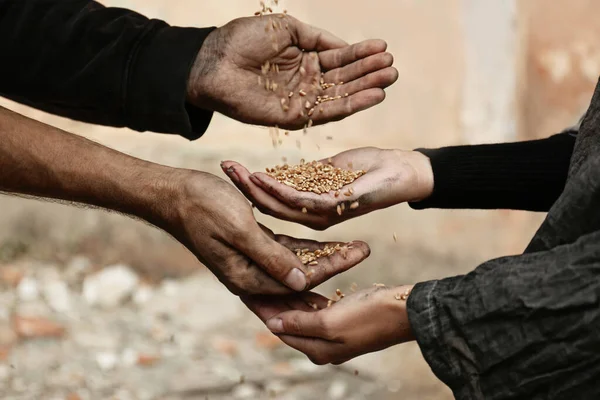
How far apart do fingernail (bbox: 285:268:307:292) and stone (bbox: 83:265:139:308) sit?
1.83 meters

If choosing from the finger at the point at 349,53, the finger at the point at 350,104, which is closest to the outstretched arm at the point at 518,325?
the finger at the point at 350,104

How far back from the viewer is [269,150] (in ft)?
11.3

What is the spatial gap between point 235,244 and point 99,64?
2.33ft

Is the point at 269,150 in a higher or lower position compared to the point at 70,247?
higher

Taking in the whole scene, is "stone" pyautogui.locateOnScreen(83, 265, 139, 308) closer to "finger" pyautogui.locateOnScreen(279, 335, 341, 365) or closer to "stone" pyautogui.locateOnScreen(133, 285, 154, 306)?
"stone" pyautogui.locateOnScreen(133, 285, 154, 306)

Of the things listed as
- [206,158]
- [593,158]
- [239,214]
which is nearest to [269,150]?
[206,158]

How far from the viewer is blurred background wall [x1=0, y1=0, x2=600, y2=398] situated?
331cm

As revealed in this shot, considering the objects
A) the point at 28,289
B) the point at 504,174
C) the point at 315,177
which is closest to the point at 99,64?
the point at 315,177

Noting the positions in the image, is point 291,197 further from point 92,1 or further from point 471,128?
point 471,128

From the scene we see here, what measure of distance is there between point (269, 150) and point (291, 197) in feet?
5.56

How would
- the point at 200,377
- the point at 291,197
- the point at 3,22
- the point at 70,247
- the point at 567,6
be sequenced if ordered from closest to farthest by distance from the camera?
the point at 291,197 < the point at 3,22 < the point at 200,377 < the point at 567,6 < the point at 70,247

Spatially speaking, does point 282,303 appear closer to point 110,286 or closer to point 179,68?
point 179,68

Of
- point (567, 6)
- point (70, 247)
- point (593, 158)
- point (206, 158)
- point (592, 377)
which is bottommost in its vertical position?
point (70, 247)

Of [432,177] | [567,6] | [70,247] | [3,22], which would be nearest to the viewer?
[432,177]
